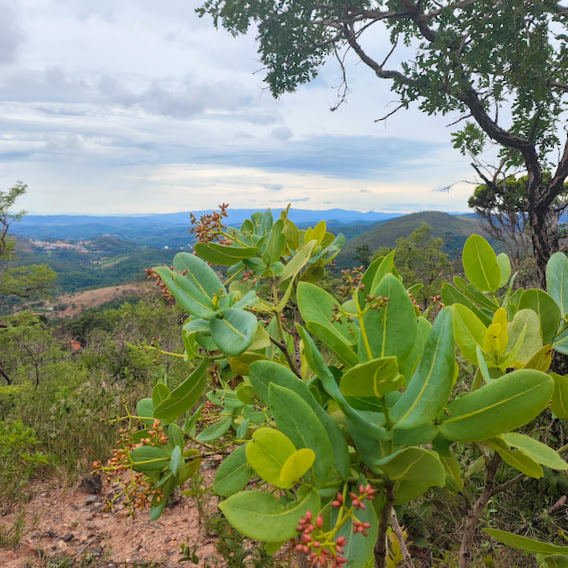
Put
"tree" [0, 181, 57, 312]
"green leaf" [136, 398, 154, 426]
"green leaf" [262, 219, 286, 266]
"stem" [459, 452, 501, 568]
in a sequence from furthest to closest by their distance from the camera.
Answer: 1. "tree" [0, 181, 57, 312]
2. "green leaf" [136, 398, 154, 426]
3. "green leaf" [262, 219, 286, 266]
4. "stem" [459, 452, 501, 568]

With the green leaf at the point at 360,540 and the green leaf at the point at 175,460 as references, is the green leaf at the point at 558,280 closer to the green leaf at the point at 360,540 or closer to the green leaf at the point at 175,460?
the green leaf at the point at 360,540

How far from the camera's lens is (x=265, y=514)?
1.83ft

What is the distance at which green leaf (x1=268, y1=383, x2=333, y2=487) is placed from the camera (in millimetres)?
550

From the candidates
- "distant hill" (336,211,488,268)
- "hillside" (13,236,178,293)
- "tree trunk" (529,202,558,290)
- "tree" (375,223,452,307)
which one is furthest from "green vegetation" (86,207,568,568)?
"hillside" (13,236,178,293)

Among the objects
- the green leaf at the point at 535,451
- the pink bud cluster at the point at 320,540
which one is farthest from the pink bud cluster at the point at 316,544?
the green leaf at the point at 535,451

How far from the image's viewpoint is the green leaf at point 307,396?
1.96 ft

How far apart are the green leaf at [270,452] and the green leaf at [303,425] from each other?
0.02 metres

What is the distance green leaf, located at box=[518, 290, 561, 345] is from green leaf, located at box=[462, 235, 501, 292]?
93 mm

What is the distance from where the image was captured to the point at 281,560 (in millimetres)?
2098

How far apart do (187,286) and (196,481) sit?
2400 mm

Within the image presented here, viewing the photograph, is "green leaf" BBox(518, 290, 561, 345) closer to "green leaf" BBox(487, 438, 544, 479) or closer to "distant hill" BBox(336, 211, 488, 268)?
"green leaf" BBox(487, 438, 544, 479)

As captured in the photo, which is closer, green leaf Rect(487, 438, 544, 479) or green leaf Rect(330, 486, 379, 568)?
green leaf Rect(330, 486, 379, 568)

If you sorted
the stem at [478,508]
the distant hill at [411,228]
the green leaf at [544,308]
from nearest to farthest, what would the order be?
1. the green leaf at [544,308]
2. the stem at [478,508]
3. the distant hill at [411,228]

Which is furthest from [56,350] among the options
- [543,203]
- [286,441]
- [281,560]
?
[286,441]
